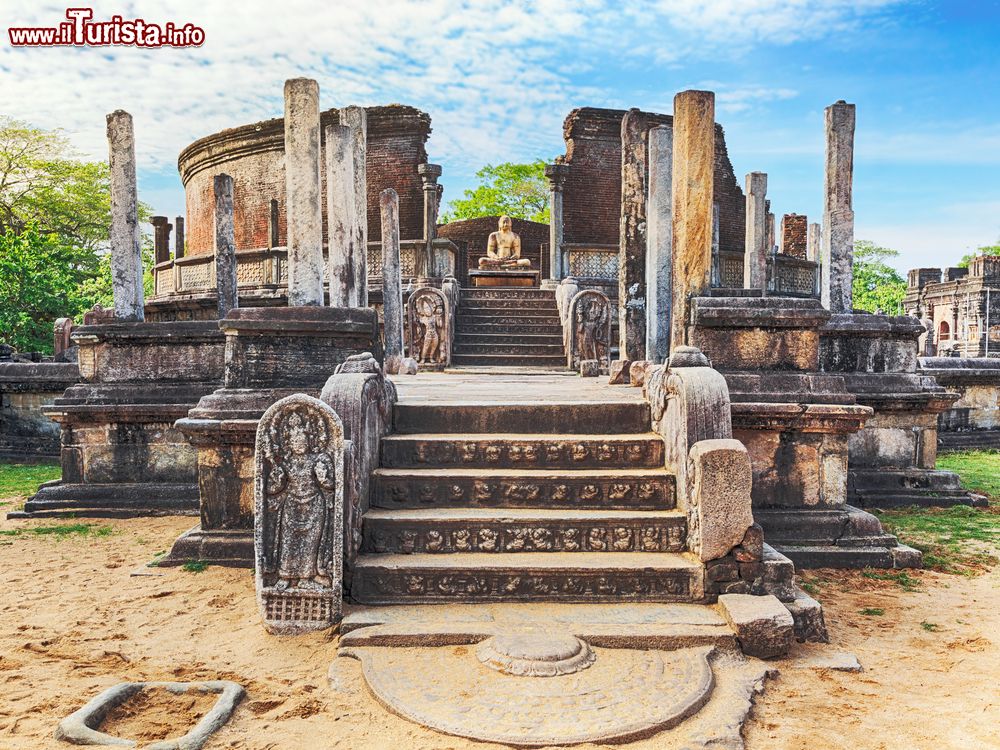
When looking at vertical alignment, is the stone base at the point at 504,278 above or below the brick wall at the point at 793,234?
below

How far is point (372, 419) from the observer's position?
466cm

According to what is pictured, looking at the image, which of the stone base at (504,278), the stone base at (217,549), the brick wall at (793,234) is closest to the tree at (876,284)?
the brick wall at (793,234)

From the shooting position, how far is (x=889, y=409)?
7.02 meters

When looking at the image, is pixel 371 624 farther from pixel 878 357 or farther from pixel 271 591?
pixel 878 357

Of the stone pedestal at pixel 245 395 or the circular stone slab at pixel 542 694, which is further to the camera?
the stone pedestal at pixel 245 395

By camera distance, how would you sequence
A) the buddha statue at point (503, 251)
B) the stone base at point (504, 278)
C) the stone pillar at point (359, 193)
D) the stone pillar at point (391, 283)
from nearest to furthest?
the stone pillar at point (359, 193), the stone pillar at point (391, 283), the stone base at point (504, 278), the buddha statue at point (503, 251)

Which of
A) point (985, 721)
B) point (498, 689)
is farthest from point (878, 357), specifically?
point (498, 689)

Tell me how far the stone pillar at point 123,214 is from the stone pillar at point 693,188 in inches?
215

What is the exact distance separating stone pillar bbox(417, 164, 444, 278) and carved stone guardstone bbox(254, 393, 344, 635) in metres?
13.9

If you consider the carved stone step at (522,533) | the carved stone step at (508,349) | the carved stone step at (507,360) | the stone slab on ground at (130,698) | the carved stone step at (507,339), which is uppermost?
the carved stone step at (507,339)

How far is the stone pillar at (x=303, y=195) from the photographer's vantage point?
6.44 metres

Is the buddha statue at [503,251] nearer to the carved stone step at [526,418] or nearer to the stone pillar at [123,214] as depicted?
the stone pillar at [123,214]

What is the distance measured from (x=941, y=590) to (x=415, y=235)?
2020 centimetres

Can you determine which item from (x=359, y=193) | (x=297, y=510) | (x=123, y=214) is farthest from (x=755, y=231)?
(x=297, y=510)
